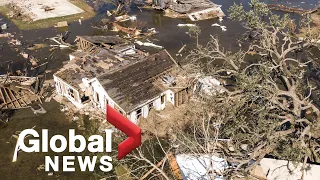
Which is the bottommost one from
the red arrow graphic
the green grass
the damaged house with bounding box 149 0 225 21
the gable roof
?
the green grass

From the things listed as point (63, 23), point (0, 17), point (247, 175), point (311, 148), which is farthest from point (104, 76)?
point (0, 17)

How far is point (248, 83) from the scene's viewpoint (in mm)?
18109

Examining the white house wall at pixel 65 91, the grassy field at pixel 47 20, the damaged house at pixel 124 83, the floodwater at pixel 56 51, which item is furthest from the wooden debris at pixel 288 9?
the white house wall at pixel 65 91

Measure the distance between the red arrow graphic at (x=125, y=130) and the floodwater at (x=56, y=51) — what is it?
2.50m

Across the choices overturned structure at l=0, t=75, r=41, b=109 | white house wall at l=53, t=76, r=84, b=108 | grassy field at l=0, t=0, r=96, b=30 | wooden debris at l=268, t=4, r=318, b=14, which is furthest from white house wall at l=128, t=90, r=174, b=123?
wooden debris at l=268, t=4, r=318, b=14

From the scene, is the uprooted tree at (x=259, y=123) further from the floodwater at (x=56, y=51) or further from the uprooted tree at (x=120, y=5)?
the uprooted tree at (x=120, y=5)

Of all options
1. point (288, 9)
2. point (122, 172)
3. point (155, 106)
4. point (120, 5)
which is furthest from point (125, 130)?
point (288, 9)

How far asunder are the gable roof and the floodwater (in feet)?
12.6

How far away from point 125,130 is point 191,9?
77.6ft

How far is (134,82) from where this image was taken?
22953 millimetres

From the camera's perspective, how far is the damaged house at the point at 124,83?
2212 centimetres

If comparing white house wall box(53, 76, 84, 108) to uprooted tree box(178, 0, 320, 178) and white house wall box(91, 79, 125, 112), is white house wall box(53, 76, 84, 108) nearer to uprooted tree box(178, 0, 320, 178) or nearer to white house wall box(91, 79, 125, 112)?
white house wall box(91, 79, 125, 112)

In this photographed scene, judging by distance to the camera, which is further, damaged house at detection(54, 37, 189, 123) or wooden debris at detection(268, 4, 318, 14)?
wooden debris at detection(268, 4, 318, 14)

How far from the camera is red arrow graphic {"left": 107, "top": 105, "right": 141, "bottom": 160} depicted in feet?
62.3
